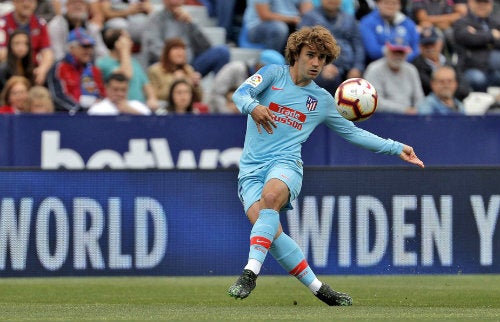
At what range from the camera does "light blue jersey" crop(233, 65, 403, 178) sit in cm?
993

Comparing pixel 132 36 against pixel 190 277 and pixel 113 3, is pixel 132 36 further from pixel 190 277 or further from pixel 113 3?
pixel 190 277

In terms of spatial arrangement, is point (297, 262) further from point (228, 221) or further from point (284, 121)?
point (228, 221)

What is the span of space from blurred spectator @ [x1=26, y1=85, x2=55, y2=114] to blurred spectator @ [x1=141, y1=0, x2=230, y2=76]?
1868 mm

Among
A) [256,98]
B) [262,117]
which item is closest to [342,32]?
[256,98]

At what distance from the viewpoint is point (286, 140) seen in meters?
9.97

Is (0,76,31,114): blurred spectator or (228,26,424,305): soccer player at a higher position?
(228,26,424,305): soccer player

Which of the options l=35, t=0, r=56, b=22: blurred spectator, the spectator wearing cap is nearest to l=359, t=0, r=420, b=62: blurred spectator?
the spectator wearing cap

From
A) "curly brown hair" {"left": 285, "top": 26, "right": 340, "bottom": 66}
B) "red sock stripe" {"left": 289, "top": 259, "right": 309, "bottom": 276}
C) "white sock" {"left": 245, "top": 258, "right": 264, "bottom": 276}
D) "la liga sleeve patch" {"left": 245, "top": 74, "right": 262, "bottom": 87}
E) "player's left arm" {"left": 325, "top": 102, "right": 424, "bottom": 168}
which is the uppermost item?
"curly brown hair" {"left": 285, "top": 26, "right": 340, "bottom": 66}

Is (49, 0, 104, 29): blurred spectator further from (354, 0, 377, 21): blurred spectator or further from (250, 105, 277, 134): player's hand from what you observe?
(250, 105, 277, 134): player's hand

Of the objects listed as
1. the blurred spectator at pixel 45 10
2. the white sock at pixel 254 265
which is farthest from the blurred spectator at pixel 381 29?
the white sock at pixel 254 265

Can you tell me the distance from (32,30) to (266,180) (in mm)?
7435

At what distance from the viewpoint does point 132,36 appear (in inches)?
677

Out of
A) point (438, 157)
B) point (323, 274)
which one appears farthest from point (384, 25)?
point (323, 274)

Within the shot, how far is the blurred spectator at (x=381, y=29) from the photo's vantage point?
17.5 m
